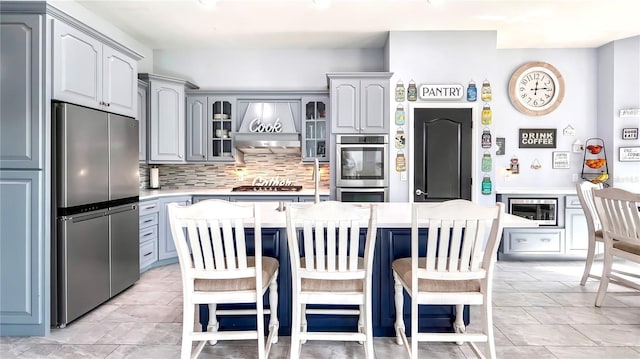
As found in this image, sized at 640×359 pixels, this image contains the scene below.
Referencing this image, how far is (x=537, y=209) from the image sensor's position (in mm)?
4492

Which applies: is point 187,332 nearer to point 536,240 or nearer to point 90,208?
point 90,208

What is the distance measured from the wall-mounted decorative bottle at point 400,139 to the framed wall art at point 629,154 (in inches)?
117

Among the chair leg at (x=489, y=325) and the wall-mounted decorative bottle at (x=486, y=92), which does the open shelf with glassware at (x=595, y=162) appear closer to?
the wall-mounted decorative bottle at (x=486, y=92)

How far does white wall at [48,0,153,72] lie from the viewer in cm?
355

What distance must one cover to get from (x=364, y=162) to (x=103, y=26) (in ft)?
11.3

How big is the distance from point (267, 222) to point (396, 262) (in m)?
0.88

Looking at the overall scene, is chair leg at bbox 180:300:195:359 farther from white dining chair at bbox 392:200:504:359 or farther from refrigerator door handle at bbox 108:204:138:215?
refrigerator door handle at bbox 108:204:138:215

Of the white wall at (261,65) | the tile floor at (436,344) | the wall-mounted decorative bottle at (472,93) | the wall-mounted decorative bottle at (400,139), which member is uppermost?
the white wall at (261,65)

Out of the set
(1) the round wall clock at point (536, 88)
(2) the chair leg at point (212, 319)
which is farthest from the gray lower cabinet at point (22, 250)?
(1) the round wall clock at point (536, 88)

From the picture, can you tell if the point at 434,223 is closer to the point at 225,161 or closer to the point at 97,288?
the point at 97,288

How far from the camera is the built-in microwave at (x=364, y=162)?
439 cm

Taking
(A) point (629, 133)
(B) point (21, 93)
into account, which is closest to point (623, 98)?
(A) point (629, 133)

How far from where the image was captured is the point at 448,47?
438 cm

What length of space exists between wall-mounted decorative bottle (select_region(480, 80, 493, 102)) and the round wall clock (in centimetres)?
85
